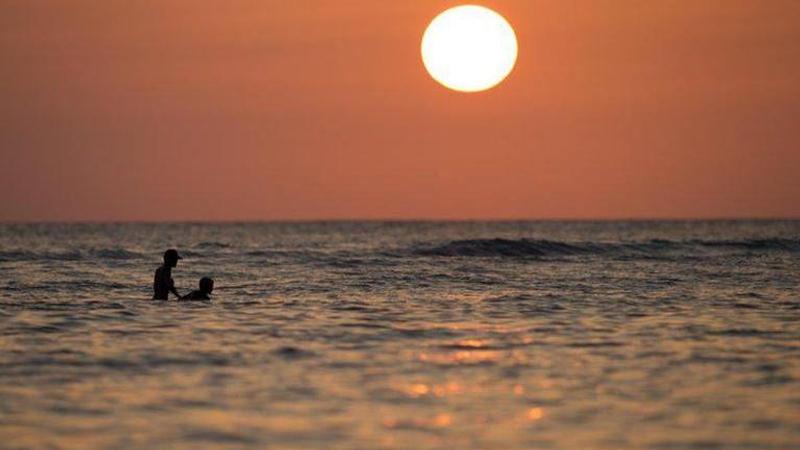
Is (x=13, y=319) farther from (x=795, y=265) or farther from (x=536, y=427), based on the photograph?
(x=795, y=265)

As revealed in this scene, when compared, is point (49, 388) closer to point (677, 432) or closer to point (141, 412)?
point (141, 412)

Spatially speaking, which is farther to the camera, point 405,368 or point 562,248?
point 562,248

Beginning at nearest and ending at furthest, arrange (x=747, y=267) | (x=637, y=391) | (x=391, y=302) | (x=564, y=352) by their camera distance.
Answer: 1. (x=637, y=391)
2. (x=564, y=352)
3. (x=391, y=302)
4. (x=747, y=267)

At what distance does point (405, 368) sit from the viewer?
14414 millimetres

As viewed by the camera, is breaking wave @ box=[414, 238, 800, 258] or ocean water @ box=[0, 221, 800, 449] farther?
breaking wave @ box=[414, 238, 800, 258]

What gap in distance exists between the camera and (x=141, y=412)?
11562mm

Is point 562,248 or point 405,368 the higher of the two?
point 562,248

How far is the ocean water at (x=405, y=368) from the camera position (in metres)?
10.7

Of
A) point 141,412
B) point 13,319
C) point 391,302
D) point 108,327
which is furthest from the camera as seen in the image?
point 391,302

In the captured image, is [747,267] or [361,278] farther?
[747,267]

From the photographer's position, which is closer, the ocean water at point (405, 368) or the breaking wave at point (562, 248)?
the ocean water at point (405, 368)

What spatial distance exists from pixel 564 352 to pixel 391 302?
9.40m

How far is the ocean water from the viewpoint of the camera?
10688 mm

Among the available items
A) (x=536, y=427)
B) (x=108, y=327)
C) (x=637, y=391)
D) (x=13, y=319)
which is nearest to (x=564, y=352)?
(x=637, y=391)
